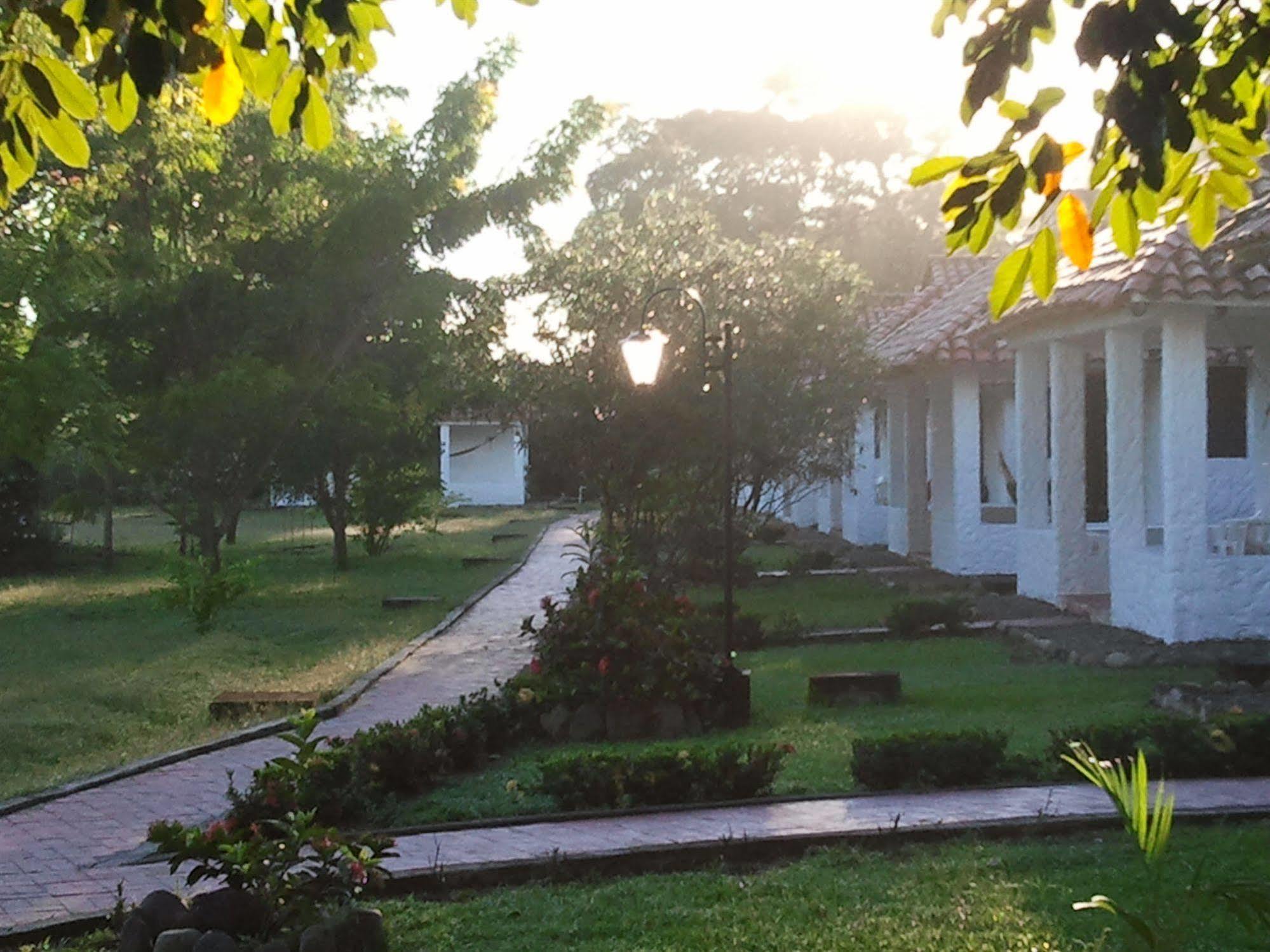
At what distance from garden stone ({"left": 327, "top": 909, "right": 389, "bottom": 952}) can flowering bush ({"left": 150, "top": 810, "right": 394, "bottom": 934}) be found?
8 cm

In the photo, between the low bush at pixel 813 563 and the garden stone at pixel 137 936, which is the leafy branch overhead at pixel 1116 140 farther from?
the low bush at pixel 813 563

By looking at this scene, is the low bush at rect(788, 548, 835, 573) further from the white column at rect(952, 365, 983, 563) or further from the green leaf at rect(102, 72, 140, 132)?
the green leaf at rect(102, 72, 140, 132)

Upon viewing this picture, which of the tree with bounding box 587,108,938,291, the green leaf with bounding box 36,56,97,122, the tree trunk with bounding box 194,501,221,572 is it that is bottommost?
the tree trunk with bounding box 194,501,221,572

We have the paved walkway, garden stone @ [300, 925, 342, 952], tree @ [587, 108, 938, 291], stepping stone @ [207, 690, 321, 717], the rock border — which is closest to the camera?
garden stone @ [300, 925, 342, 952]

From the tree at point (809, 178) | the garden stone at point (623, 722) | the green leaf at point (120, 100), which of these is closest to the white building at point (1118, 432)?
the garden stone at point (623, 722)

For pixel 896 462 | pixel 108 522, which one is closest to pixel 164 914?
pixel 896 462

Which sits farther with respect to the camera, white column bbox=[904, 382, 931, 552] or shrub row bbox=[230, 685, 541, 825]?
white column bbox=[904, 382, 931, 552]

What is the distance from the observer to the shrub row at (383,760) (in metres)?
7.30

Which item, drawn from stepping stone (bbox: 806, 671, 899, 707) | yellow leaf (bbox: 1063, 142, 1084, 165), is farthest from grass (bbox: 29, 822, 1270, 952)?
stepping stone (bbox: 806, 671, 899, 707)

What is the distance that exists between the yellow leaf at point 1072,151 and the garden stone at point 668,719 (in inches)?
293

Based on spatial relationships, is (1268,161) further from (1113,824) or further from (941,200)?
(941,200)

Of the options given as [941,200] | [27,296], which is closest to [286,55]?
[941,200]

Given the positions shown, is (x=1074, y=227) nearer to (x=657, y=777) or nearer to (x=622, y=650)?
(x=657, y=777)

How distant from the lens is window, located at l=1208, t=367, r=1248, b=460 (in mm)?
19109
